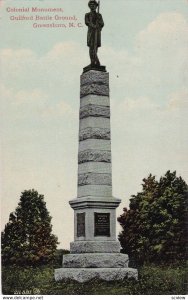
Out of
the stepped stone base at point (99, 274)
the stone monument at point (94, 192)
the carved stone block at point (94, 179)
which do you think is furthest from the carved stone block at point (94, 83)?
the stepped stone base at point (99, 274)

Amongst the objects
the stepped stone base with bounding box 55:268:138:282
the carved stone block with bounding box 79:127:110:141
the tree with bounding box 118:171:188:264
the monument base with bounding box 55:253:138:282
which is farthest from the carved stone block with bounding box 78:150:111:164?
the tree with bounding box 118:171:188:264

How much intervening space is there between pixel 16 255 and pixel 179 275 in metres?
10.7

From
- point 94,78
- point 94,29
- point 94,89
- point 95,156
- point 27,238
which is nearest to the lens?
point 95,156

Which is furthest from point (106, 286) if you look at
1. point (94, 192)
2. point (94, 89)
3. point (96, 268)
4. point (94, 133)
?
point (94, 89)

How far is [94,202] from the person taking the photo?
15.5 meters

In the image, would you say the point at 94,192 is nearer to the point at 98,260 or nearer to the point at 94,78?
the point at 98,260

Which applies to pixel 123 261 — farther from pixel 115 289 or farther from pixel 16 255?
pixel 16 255

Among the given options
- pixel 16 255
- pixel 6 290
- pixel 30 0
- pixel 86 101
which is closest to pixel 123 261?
pixel 6 290

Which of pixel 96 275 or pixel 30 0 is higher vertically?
pixel 30 0

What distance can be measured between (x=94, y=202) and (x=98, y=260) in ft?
5.34

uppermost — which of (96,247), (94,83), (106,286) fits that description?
(94,83)

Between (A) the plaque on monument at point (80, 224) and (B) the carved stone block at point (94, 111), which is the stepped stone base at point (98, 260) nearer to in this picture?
(A) the plaque on monument at point (80, 224)

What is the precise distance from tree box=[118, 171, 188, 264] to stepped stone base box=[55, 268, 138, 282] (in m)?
4.95

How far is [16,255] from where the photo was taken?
947 inches
